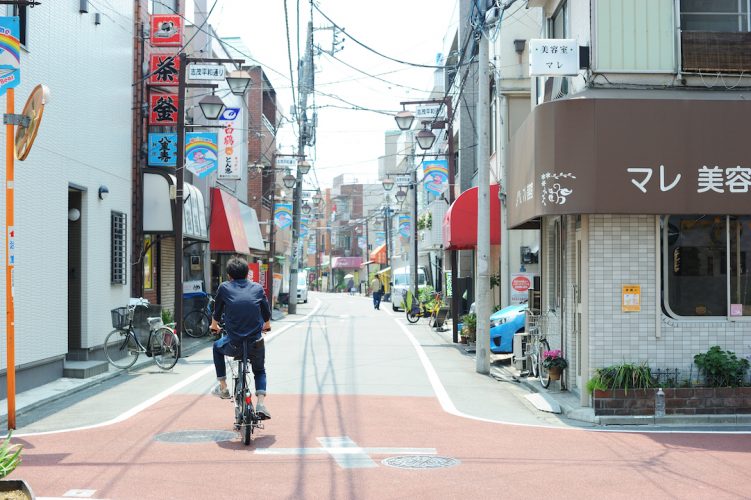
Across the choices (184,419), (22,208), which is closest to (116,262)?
(22,208)

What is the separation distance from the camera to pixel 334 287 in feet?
375

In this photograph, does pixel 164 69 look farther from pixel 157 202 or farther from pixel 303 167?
pixel 303 167

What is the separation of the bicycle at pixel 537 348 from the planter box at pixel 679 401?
2626 mm

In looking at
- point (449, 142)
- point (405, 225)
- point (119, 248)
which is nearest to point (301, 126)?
point (449, 142)

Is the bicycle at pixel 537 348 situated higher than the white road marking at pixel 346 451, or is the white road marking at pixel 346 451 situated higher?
the bicycle at pixel 537 348

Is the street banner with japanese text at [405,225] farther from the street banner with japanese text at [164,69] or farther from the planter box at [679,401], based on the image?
the planter box at [679,401]

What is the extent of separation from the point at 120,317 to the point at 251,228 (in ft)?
70.8

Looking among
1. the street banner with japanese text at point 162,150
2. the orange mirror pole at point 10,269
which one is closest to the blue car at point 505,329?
the street banner with japanese text at point 162,150

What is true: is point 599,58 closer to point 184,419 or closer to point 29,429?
point 184,419

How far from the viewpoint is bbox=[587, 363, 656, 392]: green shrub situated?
10539mm

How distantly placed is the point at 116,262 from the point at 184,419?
7.98 metres

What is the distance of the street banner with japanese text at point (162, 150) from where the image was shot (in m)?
20.2

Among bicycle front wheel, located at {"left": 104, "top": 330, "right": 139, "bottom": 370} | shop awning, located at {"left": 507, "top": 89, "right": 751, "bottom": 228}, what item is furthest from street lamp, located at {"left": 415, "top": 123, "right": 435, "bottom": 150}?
shop awning, located at {"left": 507, "top": 89, "right": 751, "bottom": 228}

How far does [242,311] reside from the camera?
8.97m
